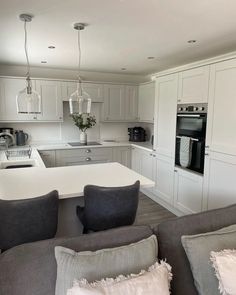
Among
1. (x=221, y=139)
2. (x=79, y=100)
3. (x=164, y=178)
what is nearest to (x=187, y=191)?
(x=164, y=178)

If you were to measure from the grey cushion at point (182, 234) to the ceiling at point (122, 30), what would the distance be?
158 cm

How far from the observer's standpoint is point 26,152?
3.73m

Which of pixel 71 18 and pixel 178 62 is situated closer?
pixel 71 18

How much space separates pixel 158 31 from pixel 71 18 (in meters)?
0.89

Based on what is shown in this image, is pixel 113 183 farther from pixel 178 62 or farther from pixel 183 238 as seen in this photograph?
pixel 178 62

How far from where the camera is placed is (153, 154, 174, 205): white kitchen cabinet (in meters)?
3.67

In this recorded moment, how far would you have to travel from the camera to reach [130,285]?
0.99 m

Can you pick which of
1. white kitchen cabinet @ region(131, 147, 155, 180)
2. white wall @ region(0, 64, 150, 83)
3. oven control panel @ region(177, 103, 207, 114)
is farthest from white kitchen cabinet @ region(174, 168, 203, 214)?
white wall @ region(0, 64, 150, 83)

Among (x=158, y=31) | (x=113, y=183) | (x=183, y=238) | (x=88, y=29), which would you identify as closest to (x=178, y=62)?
(x=158, y=31)

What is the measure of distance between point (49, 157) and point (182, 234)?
10.9 ft

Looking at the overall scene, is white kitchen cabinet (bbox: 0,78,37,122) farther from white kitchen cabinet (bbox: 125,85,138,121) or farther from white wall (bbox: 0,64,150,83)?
white kitchen cabinet (bbox: 125,85,138,121)

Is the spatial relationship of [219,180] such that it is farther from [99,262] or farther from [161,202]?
[99,262]

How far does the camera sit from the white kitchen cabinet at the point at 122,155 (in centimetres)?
479

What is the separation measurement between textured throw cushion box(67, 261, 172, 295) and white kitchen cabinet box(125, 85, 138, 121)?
4.20 m
